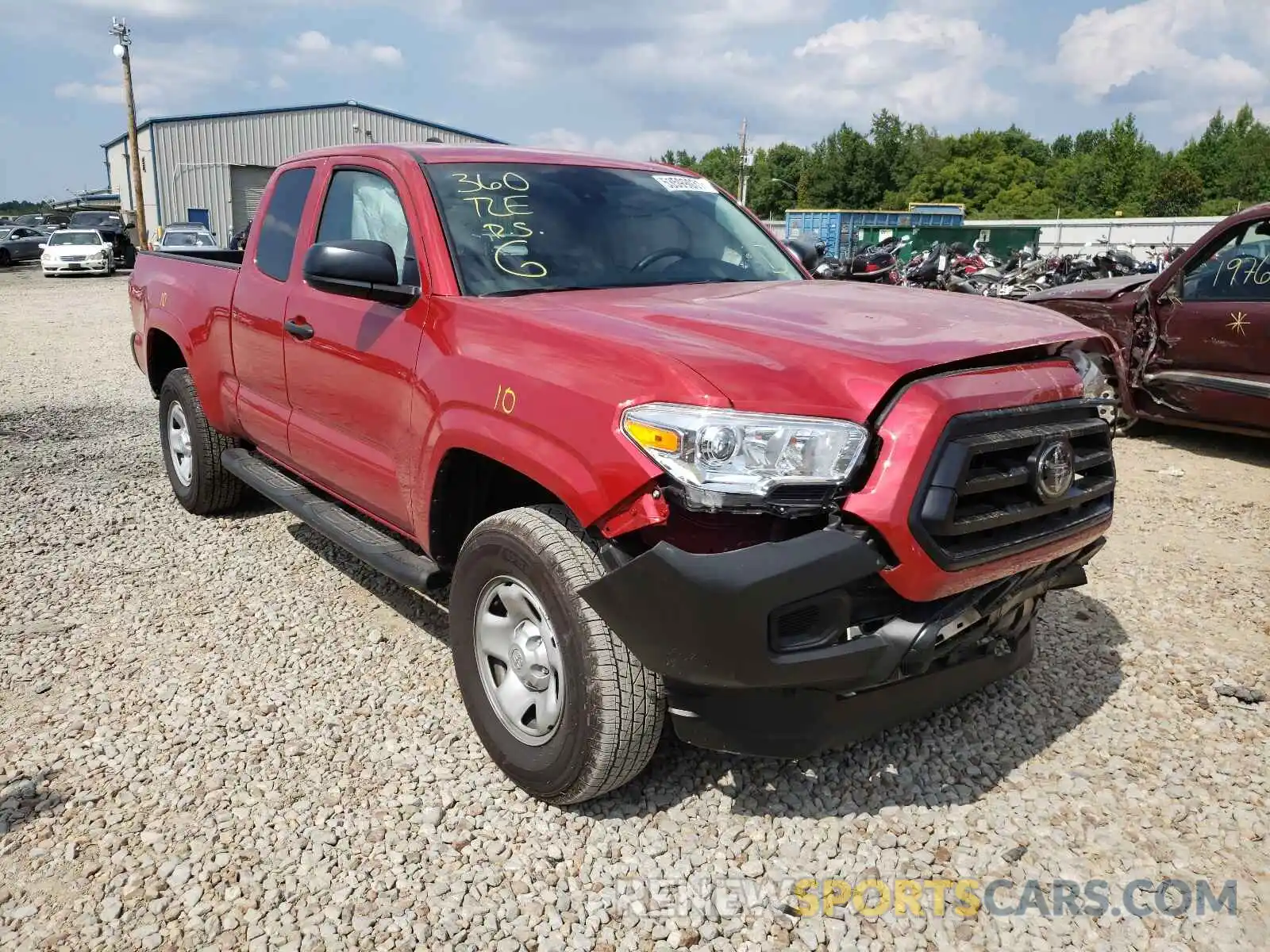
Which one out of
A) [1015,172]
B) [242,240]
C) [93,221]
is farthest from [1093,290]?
[1015,172]

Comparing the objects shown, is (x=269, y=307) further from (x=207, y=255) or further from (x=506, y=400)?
(x=207, y=255)

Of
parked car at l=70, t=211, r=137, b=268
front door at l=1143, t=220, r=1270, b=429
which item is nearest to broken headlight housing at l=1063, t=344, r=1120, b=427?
front door at l=1143, t=220, r=1270, b=429

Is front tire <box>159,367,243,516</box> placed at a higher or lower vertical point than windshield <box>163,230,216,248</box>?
lower

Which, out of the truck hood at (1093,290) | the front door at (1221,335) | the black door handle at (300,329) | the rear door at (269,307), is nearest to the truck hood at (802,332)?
the black door handle at (300,329)

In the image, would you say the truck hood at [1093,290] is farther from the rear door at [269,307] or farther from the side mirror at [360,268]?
the side mirror at [360,268]

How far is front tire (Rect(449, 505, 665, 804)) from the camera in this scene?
2.63m

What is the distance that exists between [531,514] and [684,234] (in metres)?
1.64

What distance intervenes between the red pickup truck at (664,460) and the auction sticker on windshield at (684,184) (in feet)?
0.51

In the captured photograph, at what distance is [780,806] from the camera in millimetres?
3031

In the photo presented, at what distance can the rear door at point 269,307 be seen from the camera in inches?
171

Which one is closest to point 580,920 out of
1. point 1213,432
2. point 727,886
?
Answer: point 727,886

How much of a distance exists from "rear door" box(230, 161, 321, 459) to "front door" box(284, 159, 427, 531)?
0.15 metres

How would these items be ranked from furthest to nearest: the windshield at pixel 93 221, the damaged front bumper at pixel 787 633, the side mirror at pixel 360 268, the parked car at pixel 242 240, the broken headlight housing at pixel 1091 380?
the windshield at pixel 93 221, the parked car at pixel 242 240, the side mirror at pixel 360 268, the broken headlight housing at pixel 1091 380, the damaged front bumper at pixel 787 633

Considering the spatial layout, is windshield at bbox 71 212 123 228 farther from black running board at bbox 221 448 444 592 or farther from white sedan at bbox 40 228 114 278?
black running board at bbox 221 448 444 592
